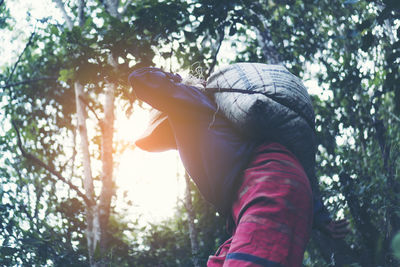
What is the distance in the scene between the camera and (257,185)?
129 cm

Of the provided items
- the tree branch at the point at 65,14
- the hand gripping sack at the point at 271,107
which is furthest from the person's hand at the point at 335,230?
the tree branch at the point at 65,14

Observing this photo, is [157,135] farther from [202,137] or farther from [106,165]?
[106,165]

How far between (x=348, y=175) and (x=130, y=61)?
2766 millimetres

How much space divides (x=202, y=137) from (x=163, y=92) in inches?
9.7

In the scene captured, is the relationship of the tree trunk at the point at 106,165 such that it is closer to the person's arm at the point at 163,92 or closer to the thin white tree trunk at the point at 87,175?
the thin white tree trunk at the point at 87,175

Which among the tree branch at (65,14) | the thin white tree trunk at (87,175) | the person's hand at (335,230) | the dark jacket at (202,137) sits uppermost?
the tree branch at (65,14)

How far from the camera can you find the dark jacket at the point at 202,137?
57.6 inches

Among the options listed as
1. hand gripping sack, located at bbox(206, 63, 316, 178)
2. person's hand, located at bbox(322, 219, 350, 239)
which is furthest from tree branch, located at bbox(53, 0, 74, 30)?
person's hand, located at bbox(322, 219, 350, 239)

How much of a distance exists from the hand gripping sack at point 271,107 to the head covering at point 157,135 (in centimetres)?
30

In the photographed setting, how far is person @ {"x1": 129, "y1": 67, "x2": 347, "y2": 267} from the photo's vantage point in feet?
3.85

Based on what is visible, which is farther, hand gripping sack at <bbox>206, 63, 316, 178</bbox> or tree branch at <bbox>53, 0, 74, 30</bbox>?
tree branch at <bbox>53, 0, 74, 30</bbox>

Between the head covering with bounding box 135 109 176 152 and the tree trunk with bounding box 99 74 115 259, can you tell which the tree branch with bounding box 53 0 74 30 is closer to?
the tree trunk with bounding box 99 74 115 259

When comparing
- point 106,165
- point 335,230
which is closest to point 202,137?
point 335,230

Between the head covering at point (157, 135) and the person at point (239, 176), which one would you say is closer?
the person at point (239, 176)
